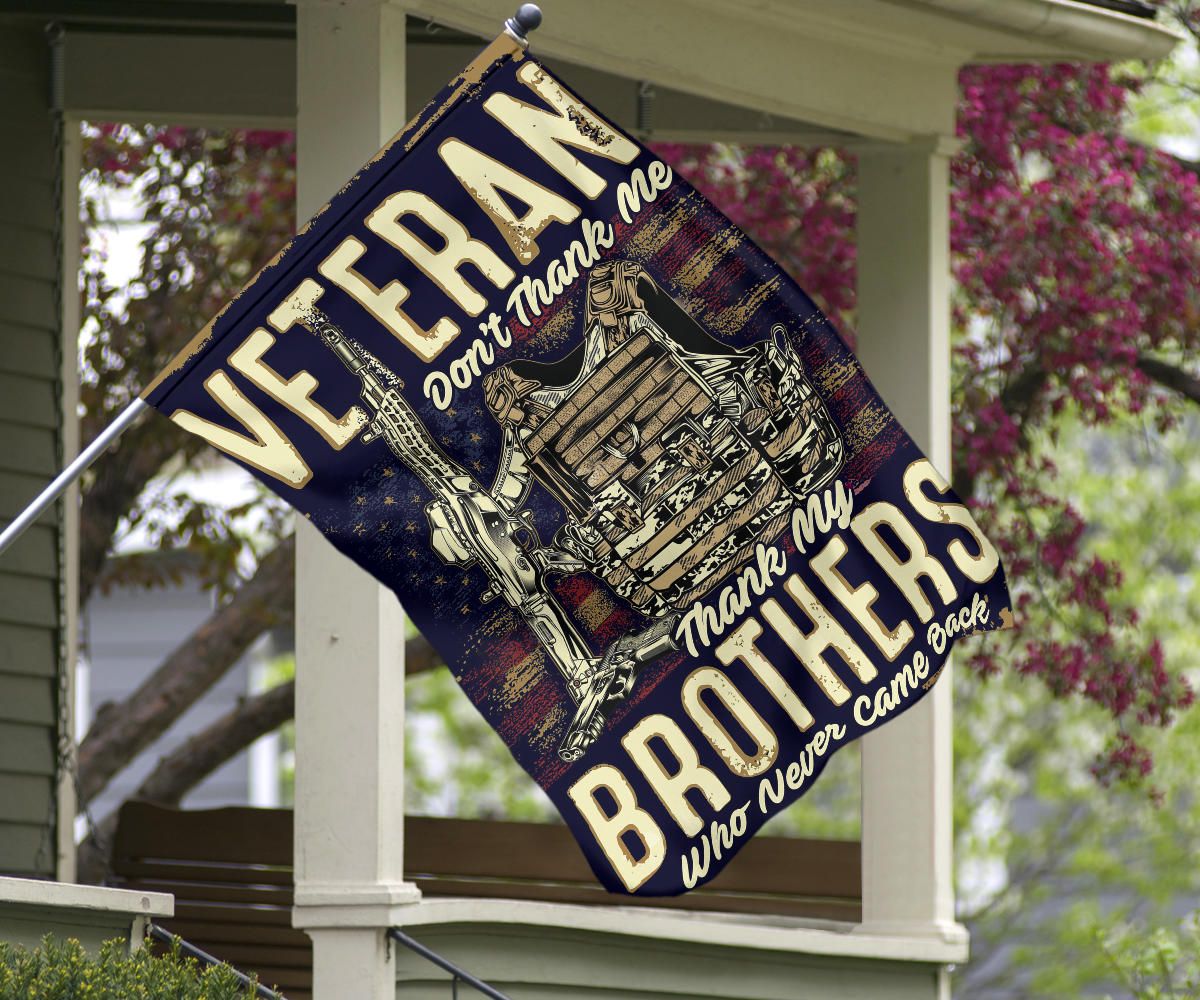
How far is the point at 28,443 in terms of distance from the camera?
6602mm

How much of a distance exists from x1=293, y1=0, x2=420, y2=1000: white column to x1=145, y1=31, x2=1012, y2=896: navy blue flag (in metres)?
0.90

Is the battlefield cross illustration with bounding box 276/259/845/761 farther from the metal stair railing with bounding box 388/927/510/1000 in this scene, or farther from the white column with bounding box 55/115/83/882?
the white column with bounding box 55/115/83/882

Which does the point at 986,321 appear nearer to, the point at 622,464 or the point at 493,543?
Result: the point at 622,464

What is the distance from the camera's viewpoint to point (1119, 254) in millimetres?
8656

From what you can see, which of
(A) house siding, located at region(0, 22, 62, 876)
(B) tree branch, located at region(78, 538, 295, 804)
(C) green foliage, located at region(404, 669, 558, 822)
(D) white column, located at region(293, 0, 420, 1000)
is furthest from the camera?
(C) green foliage, located at region(404, 669, 558, 822)

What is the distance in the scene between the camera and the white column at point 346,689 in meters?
4.83

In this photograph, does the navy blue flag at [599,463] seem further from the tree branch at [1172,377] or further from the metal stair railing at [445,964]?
the tree branch at [1172,377]

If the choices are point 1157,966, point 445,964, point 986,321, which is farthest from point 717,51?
point 986,321

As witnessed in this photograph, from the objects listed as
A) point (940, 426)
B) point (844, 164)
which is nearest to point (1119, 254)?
point (844, 164)

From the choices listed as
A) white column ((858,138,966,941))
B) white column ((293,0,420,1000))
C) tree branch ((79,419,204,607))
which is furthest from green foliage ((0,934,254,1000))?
tree branch ((79,419,204,607))

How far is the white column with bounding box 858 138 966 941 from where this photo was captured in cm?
631

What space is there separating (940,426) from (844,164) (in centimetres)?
286

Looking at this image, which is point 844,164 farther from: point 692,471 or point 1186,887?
point 1186,887

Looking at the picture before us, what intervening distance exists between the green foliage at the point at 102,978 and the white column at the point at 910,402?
273 cm
